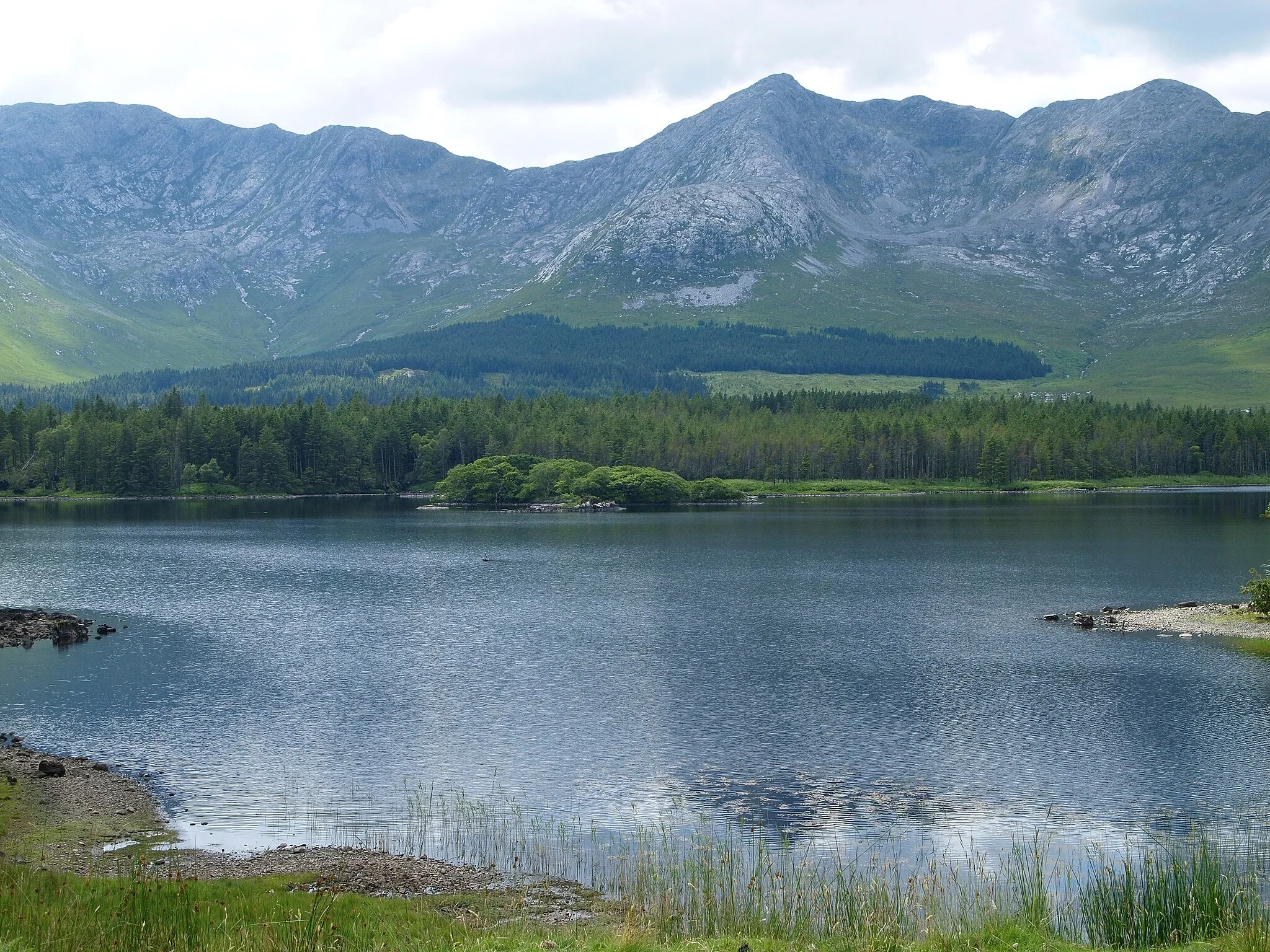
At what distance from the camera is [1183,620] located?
76.8 m

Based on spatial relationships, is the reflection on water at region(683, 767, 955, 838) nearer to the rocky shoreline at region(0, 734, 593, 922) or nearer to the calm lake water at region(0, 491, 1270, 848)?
the calm lake water at region(0, 491, 1270, 848)

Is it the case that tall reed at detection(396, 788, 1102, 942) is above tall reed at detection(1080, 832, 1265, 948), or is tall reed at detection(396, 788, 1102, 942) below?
below

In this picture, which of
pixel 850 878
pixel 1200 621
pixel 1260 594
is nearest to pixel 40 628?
pixel 850 878

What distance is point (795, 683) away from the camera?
60.4 metres

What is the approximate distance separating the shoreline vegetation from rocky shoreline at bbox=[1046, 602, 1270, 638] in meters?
41.6

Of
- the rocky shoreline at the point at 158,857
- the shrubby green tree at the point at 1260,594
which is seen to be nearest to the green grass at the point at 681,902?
the rocky shoreline at the point at 158,857

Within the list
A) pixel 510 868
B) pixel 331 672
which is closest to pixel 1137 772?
pixel 510 868

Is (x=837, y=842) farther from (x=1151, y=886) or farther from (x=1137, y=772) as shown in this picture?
(x=1137, y=772)

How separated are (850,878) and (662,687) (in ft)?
96.1

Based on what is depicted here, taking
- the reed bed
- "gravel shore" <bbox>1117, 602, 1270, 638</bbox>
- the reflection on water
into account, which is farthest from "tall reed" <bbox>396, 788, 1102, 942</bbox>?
"gravel shore" <bbox>1117, 602, 1270, 638</bbox>

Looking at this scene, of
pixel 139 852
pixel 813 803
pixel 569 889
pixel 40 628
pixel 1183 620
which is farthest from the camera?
pixel 1183 620

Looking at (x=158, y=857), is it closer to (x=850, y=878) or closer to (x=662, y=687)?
(x=850, y=878)

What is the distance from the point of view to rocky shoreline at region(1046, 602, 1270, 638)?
238ft

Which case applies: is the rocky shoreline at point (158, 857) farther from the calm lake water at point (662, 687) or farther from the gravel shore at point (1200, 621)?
the gravel shore at point (1200, 621)
